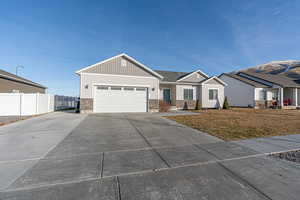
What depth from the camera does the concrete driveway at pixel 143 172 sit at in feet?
6.20

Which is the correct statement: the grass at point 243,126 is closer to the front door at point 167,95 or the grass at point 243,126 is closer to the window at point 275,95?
the front door at point 167,95

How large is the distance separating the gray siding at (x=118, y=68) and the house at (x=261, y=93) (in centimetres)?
1500

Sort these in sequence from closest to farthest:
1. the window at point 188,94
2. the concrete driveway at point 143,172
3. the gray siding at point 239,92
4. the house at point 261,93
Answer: the concrete driveway at point 143,172 < the window at point 188,94 < the house at point 261,93 < the gray siding at point 239,92

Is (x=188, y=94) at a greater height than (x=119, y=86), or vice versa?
(x=119, y=86)

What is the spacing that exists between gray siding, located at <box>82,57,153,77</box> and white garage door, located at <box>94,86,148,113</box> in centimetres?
138

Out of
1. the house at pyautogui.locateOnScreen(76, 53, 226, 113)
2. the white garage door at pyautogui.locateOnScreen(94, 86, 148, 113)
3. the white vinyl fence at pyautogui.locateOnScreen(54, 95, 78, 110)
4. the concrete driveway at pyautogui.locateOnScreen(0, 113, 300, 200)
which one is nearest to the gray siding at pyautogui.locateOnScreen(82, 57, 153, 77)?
the house at pyautogui.locateOnScreen(76, 53, 226, 113)

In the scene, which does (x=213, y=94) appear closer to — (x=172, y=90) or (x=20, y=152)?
(x=172, y=90)

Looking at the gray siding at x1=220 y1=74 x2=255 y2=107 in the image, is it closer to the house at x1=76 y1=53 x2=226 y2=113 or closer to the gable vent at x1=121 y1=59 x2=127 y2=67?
the house at x1=76 y1=53 x2=226 y2=113

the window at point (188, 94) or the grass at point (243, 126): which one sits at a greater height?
the window at point (188, 94)

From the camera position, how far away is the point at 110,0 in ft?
33.9

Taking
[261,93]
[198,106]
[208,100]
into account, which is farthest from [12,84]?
[261,93]

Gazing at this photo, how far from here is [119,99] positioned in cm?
1136

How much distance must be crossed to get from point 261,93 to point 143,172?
73.0 ft

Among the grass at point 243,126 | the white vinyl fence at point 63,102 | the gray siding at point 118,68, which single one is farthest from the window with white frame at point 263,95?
the white vinyl fence at point 63,102
